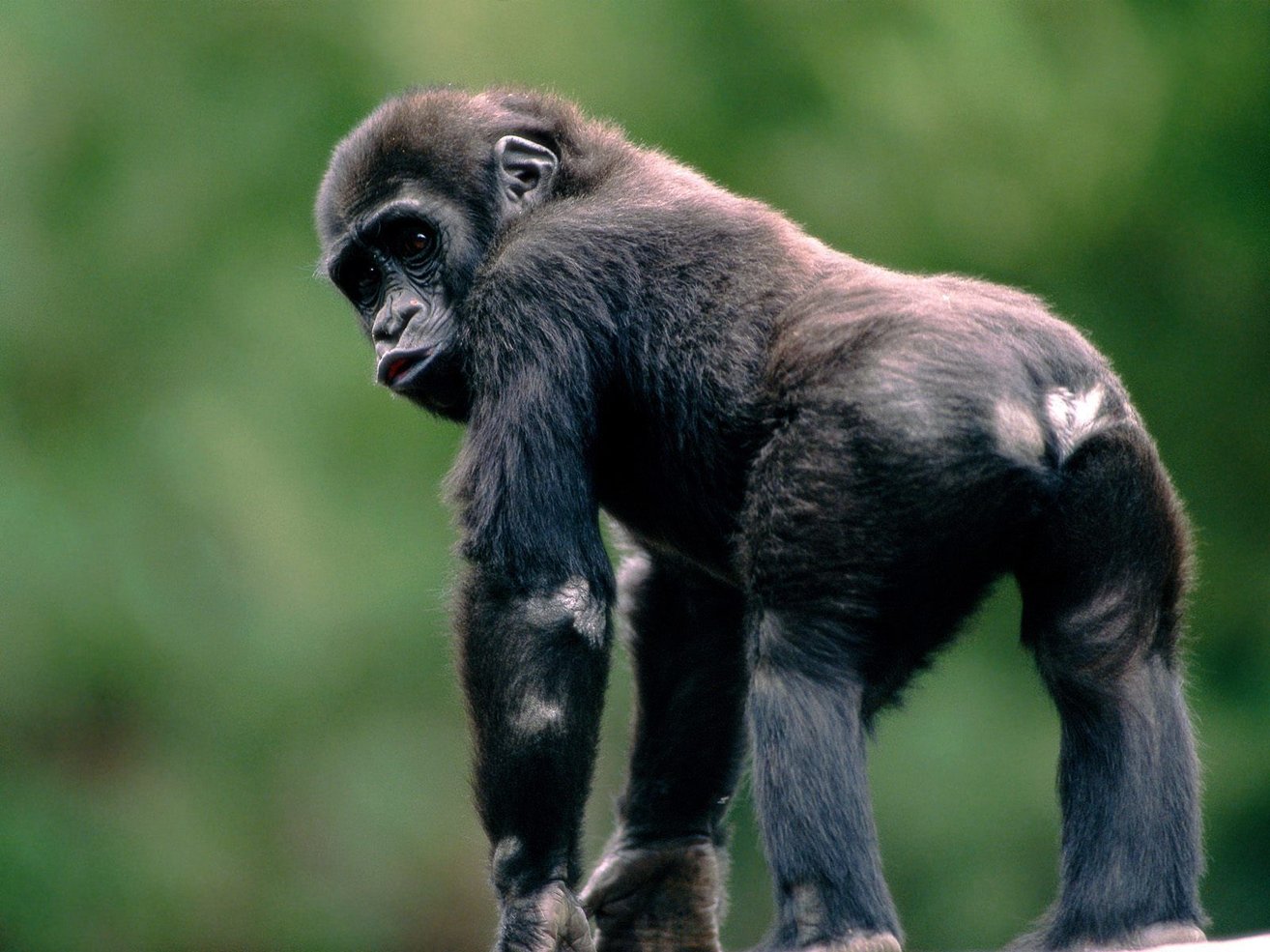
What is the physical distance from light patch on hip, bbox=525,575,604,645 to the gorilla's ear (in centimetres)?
119

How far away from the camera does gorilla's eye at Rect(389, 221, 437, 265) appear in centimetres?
469

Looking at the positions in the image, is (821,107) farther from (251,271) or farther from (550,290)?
(550,290)

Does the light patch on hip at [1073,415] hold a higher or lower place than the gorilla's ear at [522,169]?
lower

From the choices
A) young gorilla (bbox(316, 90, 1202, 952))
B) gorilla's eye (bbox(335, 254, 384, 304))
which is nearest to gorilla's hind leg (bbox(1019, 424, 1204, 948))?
young gorilla (bbox(316, 90, 1202, 952))

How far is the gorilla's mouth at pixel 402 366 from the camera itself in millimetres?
4500

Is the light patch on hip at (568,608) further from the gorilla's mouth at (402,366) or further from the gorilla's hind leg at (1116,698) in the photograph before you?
the gorilla's hind leg at (1116,698)

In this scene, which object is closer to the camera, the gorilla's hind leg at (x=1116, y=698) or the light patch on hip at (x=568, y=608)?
the gorilla's hind leg at (x=1116, y=698)

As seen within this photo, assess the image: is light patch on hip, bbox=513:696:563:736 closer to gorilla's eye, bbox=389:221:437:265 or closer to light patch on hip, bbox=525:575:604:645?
light patch on hip, bbox=525:575:604:645

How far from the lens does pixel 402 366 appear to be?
4.54 meters

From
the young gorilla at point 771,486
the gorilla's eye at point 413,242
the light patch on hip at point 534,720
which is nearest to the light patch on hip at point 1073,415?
the young gorilla at point 771,486

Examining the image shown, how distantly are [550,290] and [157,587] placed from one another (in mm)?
5721

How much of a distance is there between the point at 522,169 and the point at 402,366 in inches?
27.1

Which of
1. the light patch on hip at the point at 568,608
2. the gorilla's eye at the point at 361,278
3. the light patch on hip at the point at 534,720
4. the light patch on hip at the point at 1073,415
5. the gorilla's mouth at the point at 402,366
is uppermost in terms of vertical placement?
the gorilla's eye at the point at 361,278

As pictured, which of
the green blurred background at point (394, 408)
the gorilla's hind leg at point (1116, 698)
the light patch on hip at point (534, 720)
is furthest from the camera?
the green blurred background at point (394, 408)
